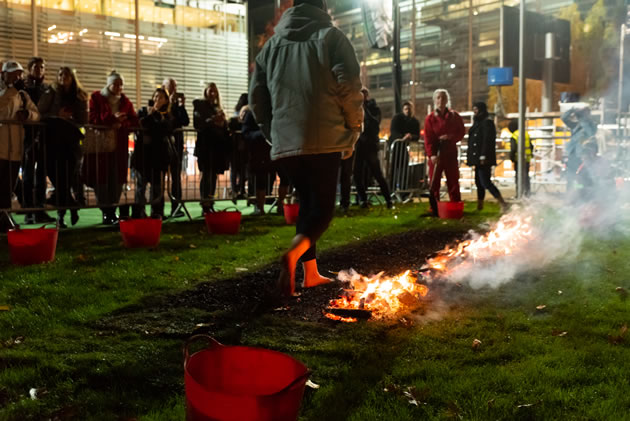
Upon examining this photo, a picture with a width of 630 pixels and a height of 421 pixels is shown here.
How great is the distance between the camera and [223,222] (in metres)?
9.34

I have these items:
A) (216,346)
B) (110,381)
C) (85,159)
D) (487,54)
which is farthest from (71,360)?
(487,54)

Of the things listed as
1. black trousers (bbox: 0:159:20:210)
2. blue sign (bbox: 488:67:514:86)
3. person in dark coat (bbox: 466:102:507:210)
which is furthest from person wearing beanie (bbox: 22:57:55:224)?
blue sign (bbox: 488:67:514:86)

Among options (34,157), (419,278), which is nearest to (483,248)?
(419,278)

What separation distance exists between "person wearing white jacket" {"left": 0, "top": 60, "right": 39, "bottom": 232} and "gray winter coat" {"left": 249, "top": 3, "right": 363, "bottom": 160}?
5.97 m

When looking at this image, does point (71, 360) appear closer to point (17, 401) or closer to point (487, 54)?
point (17, 401)

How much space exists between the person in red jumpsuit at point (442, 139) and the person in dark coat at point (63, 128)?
20.3 ft

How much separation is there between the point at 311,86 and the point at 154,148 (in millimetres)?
6861

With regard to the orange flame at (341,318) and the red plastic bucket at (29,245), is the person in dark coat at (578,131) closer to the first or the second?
the orange flame at (341,318)

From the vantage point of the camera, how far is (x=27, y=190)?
10.4m

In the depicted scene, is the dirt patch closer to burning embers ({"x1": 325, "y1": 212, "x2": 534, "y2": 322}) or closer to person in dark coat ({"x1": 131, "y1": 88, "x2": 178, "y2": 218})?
burning embers ({"x1": 325, "y1": 212, "x2": 534, "y2": 322})

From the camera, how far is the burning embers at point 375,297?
15.9 ft

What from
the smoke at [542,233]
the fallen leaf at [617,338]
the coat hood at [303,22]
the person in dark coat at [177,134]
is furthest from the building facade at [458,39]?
the fallen leaf at [617,338]

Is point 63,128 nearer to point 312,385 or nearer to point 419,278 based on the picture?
point 419,278

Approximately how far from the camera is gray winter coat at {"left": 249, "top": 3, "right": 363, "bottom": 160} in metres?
4.89
